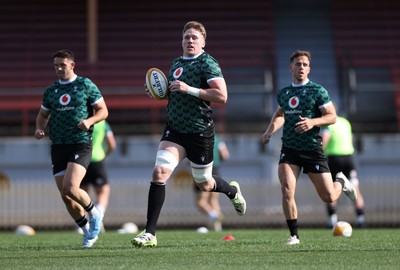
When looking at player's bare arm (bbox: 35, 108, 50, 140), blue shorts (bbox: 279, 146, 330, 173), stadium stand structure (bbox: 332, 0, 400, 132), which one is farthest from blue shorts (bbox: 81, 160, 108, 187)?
stadium stand structure (bbox: 332, 0, 400, 132)

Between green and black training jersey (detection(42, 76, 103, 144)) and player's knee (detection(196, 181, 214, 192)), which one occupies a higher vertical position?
green and black training jersey (detection(42, 76, 103, 144))

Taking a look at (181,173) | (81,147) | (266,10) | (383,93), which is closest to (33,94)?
(181,173)

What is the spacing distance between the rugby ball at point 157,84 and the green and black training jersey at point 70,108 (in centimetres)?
72

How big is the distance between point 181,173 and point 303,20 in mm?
6687

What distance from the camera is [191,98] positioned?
8180mm

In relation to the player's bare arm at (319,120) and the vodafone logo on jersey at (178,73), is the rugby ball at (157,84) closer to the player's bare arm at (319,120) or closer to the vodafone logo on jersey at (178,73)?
the vodafone logo on jersey at (178,73)

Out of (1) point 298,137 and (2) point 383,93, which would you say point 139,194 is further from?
(1) point 298,137

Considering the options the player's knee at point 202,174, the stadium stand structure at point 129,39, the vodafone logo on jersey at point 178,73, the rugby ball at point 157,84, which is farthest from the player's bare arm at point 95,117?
the stadium stand structure at point 129,39

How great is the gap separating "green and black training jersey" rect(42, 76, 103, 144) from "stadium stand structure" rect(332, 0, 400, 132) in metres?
11.3

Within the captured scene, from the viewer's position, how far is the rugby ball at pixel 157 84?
826 centimetres

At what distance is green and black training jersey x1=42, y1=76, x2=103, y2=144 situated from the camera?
8.67m

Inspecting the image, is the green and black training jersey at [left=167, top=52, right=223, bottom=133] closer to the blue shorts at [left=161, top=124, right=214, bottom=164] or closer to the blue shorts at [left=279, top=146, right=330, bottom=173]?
the blue shorts at [left=161, top=124, right=214, bottom=164]

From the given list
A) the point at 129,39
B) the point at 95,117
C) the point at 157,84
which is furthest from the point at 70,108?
the point at 129,39

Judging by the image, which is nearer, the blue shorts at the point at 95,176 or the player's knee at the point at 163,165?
the player's knee at the point at 163,165
